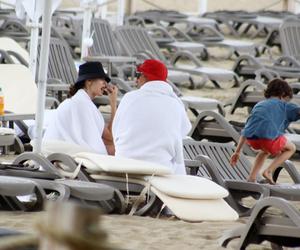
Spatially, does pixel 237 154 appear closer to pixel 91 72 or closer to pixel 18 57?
pixel 91 72

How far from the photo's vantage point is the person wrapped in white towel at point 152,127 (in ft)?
21.3

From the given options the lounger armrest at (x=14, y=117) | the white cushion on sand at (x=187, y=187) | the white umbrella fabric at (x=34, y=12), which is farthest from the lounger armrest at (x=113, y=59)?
the white cushion on sand at (x=187, y=187)

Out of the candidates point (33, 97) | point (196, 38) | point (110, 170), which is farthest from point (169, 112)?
point (196, 38)

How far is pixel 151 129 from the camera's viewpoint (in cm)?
651

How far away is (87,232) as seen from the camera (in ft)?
5.50

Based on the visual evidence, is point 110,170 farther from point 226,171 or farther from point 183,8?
Result: point 183,8

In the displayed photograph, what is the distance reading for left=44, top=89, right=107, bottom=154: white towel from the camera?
6.89m

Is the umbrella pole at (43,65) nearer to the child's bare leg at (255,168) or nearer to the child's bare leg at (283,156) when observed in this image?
the child's bare leg at (255,168)

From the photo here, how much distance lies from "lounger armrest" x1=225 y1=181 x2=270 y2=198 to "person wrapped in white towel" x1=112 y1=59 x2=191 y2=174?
0.28m

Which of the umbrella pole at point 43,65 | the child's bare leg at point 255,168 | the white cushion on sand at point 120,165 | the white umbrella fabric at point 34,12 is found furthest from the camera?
the white umbrella fabric at point 34,12

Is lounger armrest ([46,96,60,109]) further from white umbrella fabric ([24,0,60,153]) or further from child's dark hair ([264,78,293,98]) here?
white umbrella fabric ([24,0,60,153])

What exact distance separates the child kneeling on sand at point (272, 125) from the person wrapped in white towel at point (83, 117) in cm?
90

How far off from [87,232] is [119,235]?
3.65 meters

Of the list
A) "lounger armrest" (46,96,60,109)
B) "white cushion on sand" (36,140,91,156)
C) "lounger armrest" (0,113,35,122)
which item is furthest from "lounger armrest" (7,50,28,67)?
"white cushion on sand" (36,140,91,156)
